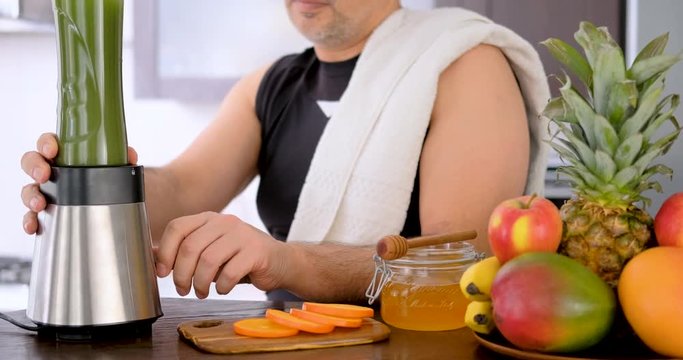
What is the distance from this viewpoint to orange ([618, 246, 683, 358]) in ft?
2.74

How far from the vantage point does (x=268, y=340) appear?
964 millimetres

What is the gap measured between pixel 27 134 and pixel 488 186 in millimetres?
2180

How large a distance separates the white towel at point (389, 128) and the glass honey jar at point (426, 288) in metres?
0.56

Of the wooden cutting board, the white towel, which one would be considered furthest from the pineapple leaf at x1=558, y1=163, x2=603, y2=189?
the white towel

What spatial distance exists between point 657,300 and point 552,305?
0.31 ft

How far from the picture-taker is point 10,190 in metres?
3.27

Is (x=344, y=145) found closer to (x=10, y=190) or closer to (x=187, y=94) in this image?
(x=187, y=94)

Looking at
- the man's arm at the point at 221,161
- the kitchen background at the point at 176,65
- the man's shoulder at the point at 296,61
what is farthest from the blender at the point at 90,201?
the kitchen background at the point at 176,65

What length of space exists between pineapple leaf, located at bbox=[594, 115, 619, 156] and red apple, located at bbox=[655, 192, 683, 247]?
0.26 ft

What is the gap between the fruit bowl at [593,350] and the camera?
85cm

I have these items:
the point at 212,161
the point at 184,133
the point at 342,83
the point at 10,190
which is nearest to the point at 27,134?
the point at 10,190

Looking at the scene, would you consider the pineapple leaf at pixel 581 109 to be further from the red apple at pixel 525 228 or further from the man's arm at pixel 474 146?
the man's arm at pixel 474 146

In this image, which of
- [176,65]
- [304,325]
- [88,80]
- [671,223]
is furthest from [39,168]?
[176,65]

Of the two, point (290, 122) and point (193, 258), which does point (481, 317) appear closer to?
point (193, 258)
